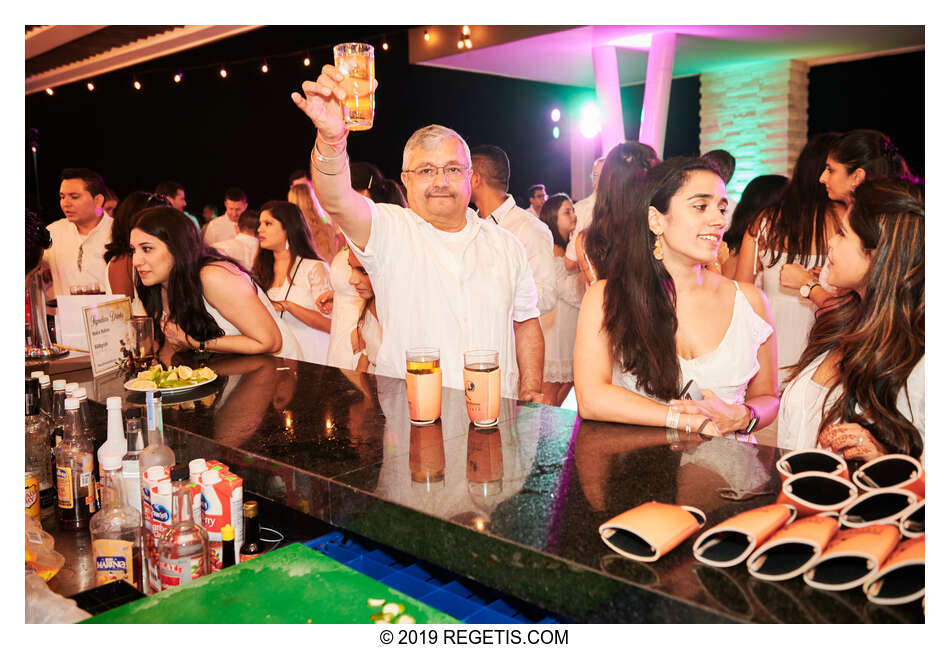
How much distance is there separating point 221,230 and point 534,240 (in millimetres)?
4321

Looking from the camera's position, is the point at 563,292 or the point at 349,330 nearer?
the point at 349,330

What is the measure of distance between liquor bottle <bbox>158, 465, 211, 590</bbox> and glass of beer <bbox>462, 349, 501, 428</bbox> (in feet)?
1.87

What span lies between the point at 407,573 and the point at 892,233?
3.99 feet

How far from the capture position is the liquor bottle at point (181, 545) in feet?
4.38

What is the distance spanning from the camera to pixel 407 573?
129cm

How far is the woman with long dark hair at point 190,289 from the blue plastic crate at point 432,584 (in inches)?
57.3

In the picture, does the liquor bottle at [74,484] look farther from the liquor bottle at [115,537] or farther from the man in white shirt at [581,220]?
the man in white shirt at [581,220]

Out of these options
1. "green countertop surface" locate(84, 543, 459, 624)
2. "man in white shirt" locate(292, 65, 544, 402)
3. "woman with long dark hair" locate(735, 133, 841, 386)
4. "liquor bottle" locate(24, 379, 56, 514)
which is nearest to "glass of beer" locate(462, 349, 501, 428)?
"green countertop surface" locate(84, 543, 459, 624)

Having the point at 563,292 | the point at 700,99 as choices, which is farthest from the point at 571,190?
the point at 563,292

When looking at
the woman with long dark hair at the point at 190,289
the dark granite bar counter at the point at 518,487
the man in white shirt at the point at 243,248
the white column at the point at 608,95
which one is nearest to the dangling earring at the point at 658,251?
the dark granite bar counter at the point at 518,487

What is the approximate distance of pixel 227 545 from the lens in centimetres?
137

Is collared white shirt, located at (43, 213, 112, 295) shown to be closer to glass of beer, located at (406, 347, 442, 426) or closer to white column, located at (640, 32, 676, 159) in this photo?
glass of beer, located at (406, 347, 442, 426)

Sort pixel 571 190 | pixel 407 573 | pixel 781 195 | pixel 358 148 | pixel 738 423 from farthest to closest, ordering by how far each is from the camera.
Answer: pixel 571 190 < pixel 358 148 < pixel 781 195 < pixel 738 423 < pixel 407 573

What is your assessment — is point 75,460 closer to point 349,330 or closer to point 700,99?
point 349,330
